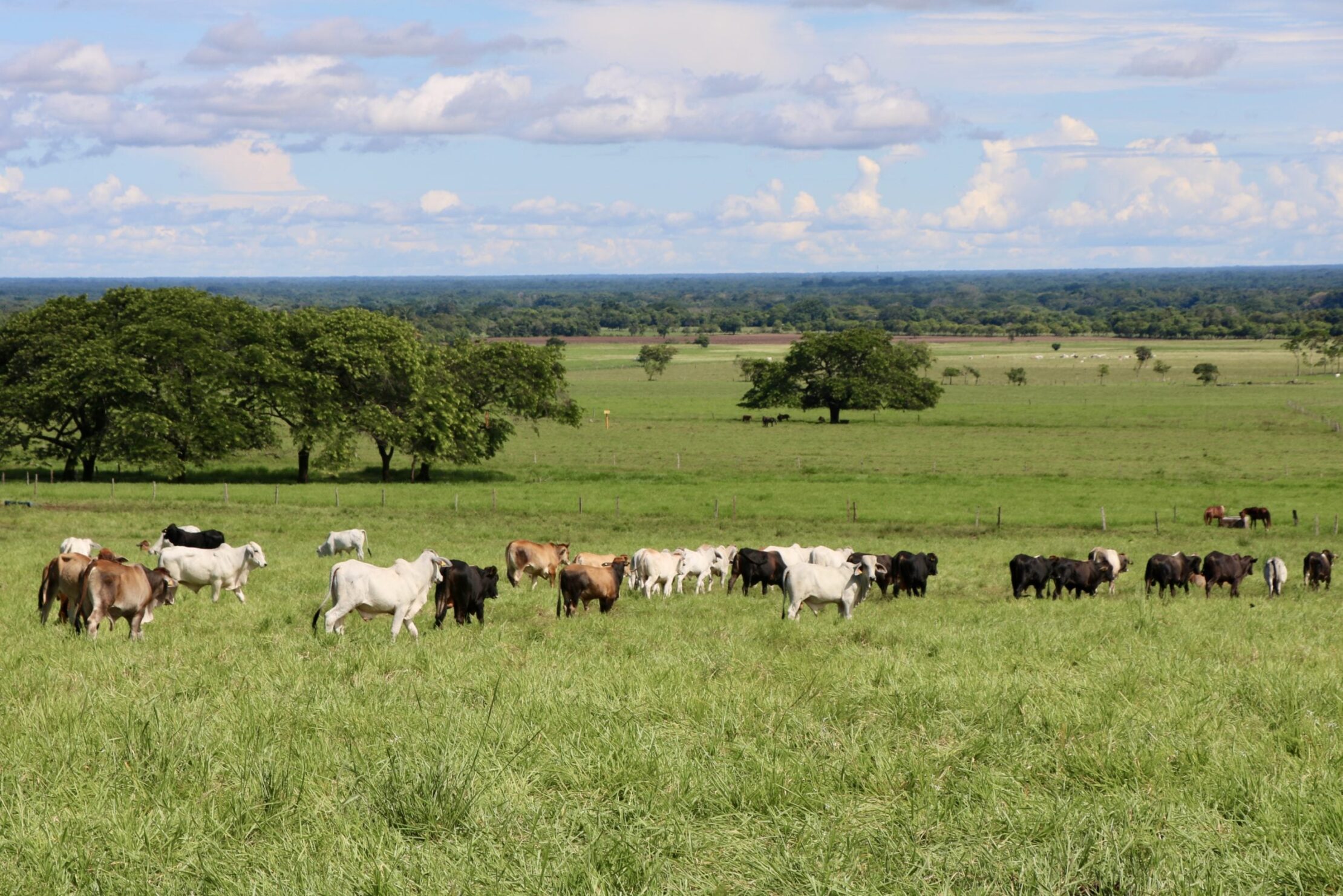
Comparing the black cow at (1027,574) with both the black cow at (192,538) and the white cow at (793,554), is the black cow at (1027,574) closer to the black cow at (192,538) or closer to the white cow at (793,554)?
the white cow at (793,554)

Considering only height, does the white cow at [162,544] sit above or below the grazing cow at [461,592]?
below

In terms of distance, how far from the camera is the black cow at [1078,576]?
23.8 m

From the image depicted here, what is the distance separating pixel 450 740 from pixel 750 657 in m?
4.71

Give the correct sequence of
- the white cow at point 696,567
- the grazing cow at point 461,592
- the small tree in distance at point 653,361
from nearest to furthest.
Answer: the grazing cow at point 461,592
the white cow at point 696,567
the small tree in distance at point 653,361

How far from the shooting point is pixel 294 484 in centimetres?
5100

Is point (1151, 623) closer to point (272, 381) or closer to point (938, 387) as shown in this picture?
point (272, 381)

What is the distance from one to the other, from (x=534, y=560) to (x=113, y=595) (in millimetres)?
11733

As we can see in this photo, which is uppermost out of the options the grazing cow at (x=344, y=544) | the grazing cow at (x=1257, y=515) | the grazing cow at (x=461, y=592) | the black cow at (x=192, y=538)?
the grazing cow at (x=461, y=592)

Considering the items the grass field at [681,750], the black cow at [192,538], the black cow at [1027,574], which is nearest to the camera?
the grass field at [681,750]

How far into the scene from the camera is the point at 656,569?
22.9 meters

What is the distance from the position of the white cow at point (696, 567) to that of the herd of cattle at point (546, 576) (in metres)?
0.04

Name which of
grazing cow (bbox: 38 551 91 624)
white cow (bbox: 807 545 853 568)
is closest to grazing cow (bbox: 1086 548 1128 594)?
white cow (bbox: 807 545 853 568)

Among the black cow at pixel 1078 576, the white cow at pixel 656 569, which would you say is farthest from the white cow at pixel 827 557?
the black cow at pixel 1078 576

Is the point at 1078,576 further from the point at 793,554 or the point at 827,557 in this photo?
the point at 793,554
